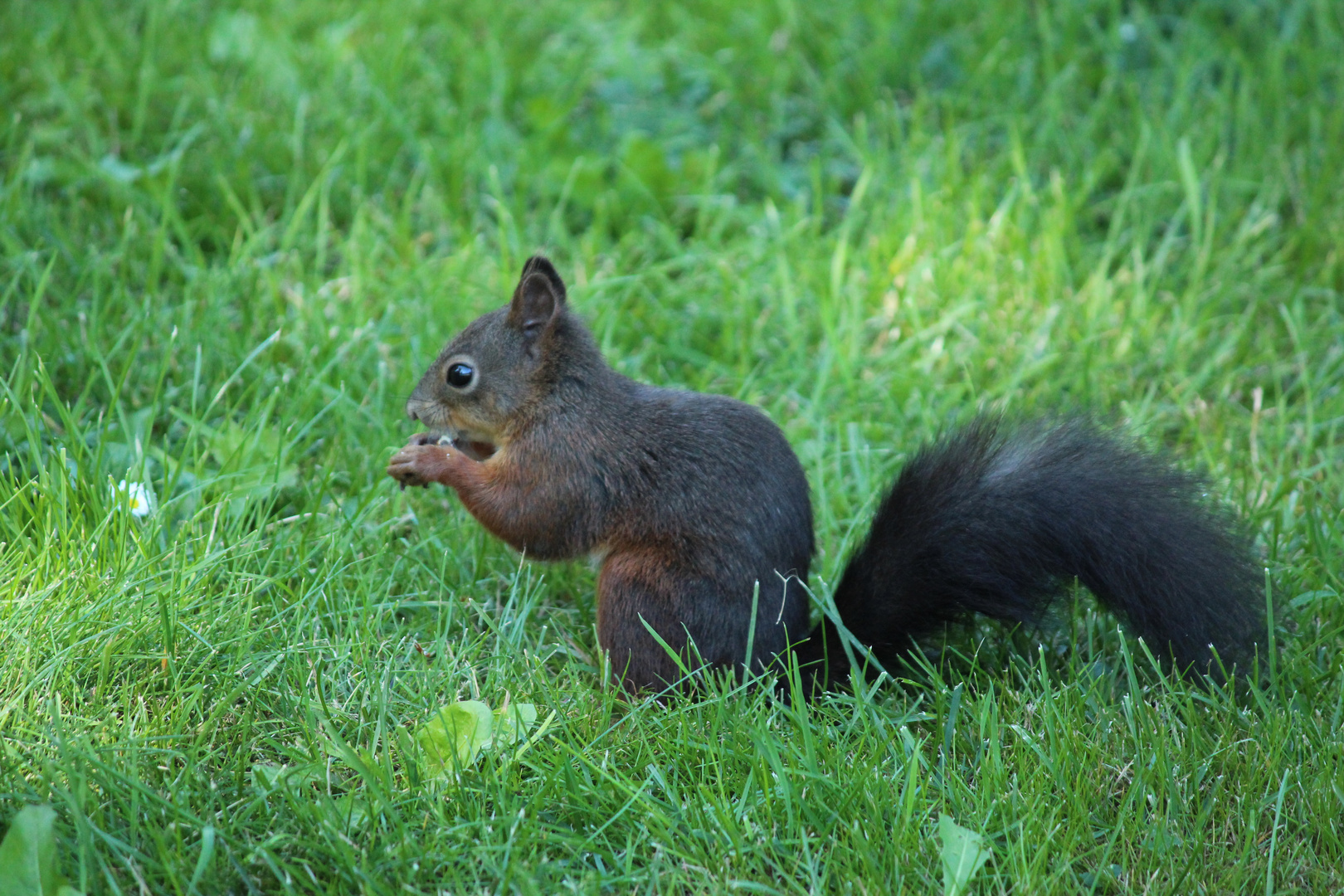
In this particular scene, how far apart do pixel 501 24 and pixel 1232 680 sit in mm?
3685

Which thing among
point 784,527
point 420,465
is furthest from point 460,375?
point 784,527

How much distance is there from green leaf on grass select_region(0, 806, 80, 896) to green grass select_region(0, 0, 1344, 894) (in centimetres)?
6

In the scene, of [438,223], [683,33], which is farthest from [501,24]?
[438,223]

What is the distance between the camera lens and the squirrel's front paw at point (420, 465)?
249 cm

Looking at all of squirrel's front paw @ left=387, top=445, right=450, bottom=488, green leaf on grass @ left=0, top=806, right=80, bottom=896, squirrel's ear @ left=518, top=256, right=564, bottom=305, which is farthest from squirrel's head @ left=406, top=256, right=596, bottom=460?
green leaf on grass @ left=0, top=806, right=80, bottom=896

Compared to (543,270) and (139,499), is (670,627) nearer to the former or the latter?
(543,270)

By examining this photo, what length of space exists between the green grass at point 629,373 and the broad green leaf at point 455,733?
67 mm

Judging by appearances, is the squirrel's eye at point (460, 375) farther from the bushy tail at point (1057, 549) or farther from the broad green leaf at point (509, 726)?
the bushy tail at point (1057, 549)

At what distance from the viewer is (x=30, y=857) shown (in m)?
1.61

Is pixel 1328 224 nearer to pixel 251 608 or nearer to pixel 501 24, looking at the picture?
pixel 501 24

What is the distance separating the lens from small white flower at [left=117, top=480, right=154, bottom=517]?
236 cm

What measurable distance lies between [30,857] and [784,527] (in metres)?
1.35

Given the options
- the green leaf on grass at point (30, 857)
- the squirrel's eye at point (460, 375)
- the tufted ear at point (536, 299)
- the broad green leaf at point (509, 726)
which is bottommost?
the broad green leaf at point (509, 726)

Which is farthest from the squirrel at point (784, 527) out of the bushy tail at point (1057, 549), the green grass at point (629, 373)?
the green grass at point (629, 373)
